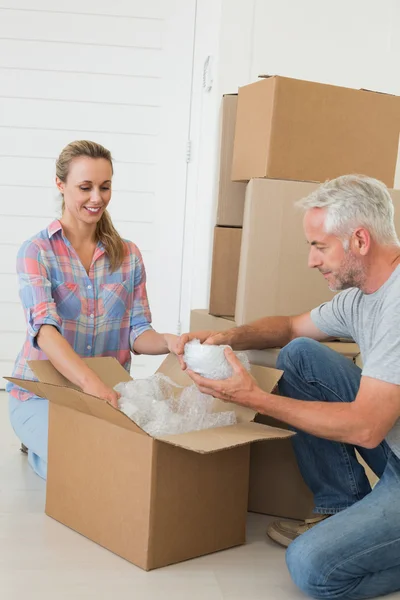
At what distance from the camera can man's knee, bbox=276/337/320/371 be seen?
1.94m

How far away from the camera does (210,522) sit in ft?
6.03

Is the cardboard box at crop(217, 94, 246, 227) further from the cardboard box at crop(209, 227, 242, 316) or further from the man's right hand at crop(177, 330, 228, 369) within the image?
the man's right hand at crop(177, 330, 228, 369)

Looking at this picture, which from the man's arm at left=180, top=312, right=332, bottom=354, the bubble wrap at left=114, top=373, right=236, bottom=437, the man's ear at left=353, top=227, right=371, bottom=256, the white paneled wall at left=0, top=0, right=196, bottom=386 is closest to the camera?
the man's ear at left=353, top=227, right=371, bottom=256

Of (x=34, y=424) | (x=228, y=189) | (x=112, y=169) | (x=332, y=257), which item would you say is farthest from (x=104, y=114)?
(x=332, y=257)

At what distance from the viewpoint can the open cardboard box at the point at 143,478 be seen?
1704mm

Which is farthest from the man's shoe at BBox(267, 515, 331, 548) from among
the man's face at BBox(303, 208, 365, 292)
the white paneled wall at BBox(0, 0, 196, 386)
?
the white paneled wall at BBox(0, 0, 196, 386)

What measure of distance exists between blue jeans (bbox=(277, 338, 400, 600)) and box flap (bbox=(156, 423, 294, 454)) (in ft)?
0.55

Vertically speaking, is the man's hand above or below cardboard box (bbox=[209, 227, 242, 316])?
below

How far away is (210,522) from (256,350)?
1.66 ft

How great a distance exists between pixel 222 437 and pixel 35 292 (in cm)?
76

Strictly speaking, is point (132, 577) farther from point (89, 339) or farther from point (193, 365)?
point (89, 339)

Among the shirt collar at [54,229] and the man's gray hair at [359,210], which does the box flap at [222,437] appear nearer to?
the man's gray hair at [359,210]

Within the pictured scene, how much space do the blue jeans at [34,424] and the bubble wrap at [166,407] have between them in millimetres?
377

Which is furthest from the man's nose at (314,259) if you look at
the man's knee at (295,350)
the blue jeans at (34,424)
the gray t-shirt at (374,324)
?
the blue jeans at (34,424)
